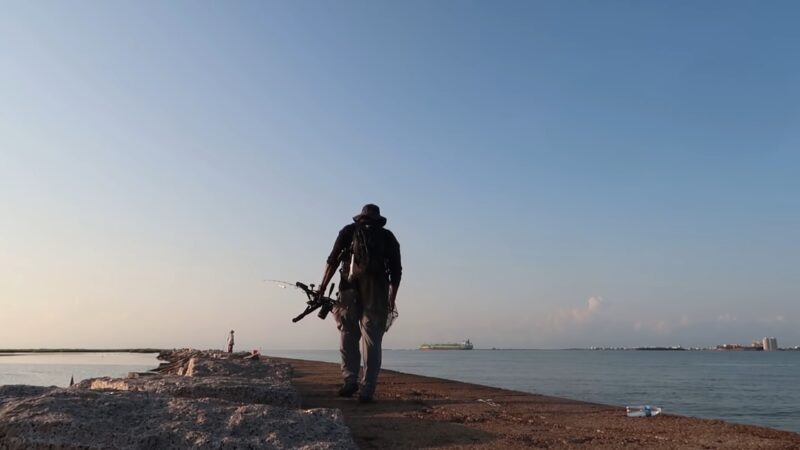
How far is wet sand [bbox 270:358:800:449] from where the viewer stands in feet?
13.0

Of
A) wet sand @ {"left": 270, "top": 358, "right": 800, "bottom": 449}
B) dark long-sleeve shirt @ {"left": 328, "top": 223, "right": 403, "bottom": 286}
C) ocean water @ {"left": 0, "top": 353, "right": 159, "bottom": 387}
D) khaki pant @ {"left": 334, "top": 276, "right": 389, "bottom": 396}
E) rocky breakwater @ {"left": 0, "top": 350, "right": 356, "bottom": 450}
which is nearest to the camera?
rocky breakwater @ {"left": 0, "top": 350, "right": 356, "bottom": 450}

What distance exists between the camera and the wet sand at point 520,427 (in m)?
3.95

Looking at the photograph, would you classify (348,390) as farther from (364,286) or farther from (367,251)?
(367,251)

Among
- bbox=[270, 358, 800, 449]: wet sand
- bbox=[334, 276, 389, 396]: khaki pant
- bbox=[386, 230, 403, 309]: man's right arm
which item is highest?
bbox=[386, 230, 403, 309]: man's right arm

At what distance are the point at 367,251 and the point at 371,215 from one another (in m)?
0.47

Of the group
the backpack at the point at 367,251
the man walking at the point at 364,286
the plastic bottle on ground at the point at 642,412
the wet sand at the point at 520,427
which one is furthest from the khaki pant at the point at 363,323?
the plastic bottle on ground at the point at 642,412

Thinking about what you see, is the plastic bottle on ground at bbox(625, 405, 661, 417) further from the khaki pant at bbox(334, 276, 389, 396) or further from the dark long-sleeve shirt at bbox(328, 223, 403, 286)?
the dark long-sleeve shirt at bbox(328, 223, 403, 286)

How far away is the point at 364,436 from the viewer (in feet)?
13.2

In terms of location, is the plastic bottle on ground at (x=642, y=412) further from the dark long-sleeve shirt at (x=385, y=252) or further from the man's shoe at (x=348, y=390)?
the man's shoe at (x=348, y=390)

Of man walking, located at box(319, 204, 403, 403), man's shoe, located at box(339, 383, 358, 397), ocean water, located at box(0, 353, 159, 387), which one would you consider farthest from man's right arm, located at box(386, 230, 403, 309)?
ocean water, located at box(0, 353, 159, 387)

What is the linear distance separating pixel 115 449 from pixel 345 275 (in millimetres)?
4058

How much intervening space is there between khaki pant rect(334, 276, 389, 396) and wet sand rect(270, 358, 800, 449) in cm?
40

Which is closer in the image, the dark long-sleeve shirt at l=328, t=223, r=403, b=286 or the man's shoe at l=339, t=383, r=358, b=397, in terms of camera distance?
the dark long-sleeve shirt at l=328, t=223, r=403, b=286

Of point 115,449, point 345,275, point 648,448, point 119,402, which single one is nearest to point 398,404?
point 345,275
